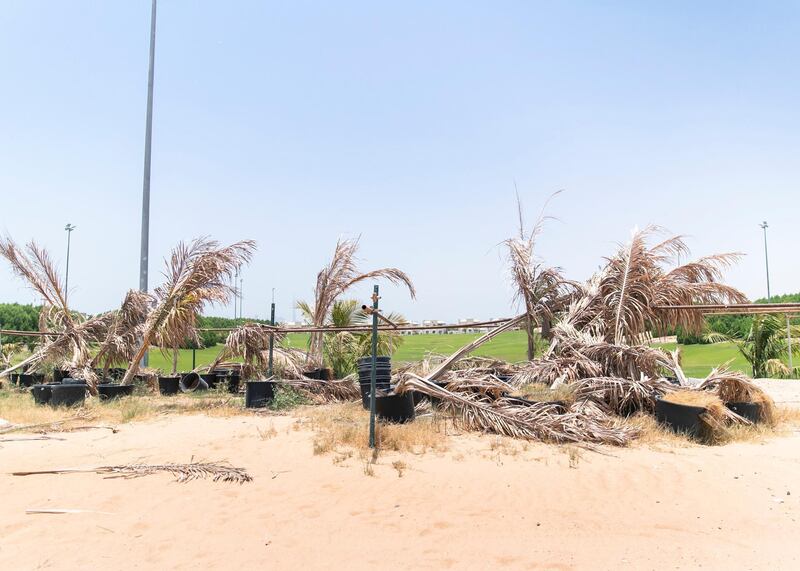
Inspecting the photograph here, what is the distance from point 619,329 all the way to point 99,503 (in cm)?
725

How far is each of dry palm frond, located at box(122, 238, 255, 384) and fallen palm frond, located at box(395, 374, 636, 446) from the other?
16.7ft

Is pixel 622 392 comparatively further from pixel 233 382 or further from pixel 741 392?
pixel 233 382

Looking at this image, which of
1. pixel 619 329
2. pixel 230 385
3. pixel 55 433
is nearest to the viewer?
pixel 55 433

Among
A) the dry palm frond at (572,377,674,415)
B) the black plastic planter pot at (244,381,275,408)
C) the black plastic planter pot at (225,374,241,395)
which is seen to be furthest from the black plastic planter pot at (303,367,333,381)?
the dry palm frond at (572,377,674,415)

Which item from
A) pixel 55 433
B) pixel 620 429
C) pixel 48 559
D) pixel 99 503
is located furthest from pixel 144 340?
pixel 620 429

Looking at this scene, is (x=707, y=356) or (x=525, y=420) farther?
(x=707, y=356)

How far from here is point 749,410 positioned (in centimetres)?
701

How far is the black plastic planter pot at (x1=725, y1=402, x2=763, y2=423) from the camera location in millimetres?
6992

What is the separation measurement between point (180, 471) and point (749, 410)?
22.2 ft

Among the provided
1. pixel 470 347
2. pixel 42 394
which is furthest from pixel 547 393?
pixel 42 394

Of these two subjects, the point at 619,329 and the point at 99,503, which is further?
the point at 619,329

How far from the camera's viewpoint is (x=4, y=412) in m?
8.73

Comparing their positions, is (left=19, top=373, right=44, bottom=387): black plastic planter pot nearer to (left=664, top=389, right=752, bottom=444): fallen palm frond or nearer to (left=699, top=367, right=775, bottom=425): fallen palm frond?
(left=664, top=389, right=752, bottom=444): fallen palm frond

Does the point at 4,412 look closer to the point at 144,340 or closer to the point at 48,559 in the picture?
the point at 144,340
